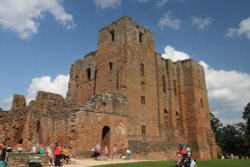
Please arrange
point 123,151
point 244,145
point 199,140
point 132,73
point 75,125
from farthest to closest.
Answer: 1. point 244,145
2. point 199,140
3. point 132,73
4. point 123,151
5. point 75,125

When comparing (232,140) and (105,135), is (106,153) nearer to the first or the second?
(105,135)

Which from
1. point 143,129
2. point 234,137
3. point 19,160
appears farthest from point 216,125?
point 19,160

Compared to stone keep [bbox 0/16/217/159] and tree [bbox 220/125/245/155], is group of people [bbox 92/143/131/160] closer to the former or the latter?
stone keep [bbox 0/16/217/159]

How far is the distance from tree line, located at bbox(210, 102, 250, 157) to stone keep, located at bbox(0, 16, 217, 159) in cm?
1293

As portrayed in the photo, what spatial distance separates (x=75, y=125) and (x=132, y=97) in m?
6.25

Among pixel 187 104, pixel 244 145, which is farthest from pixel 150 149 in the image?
pixel 244 145

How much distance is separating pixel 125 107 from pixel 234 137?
3398 centimetres

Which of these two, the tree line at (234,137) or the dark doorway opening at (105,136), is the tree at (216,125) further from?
the dark doorway opening at (105,136)

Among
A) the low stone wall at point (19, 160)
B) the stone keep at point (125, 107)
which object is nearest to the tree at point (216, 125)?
the stone keep at point (125, 107)

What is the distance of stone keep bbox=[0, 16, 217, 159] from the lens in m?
18.8

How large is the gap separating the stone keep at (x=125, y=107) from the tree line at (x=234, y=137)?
12.9 metres

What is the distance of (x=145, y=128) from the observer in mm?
22500

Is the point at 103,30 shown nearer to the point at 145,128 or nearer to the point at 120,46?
the point at 120,46

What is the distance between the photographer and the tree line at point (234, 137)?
41881 mm
